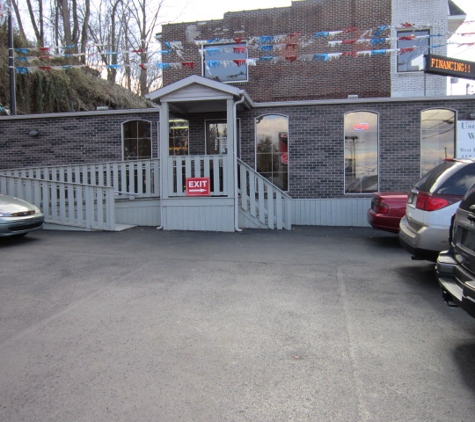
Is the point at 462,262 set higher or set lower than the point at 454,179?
lower

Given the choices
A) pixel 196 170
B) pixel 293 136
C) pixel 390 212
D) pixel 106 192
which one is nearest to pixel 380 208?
pixel 390 212

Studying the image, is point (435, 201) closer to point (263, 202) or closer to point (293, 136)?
point (263, 202)

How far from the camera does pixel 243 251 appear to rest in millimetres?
8391

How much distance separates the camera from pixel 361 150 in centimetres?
1233

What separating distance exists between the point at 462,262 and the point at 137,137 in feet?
35.4

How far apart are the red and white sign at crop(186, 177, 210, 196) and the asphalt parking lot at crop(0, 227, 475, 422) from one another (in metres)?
3.70

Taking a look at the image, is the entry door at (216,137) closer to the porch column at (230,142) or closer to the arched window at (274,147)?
the arched window at (274,147)

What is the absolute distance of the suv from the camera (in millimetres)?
3607

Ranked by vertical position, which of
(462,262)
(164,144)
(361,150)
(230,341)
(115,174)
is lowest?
(230,341)

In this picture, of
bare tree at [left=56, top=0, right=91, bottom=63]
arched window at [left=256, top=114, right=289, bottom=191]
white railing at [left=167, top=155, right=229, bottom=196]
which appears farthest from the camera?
bare tree at [left=56, top=0, right=91, bottom=63]

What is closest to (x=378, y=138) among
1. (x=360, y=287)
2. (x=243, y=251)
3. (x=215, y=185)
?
(x=215, y=185)

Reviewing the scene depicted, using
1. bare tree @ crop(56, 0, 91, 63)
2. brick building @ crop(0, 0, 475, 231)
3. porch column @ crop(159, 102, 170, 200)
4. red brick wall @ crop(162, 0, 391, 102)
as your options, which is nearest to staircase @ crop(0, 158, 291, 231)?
porch column @ crop(159, 102, 170, 200)

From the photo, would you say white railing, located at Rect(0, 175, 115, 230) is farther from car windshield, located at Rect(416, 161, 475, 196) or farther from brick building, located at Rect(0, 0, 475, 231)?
car windshield, located at Rect(416, 161, 475, 196)

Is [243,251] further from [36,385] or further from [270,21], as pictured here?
[270,21]
